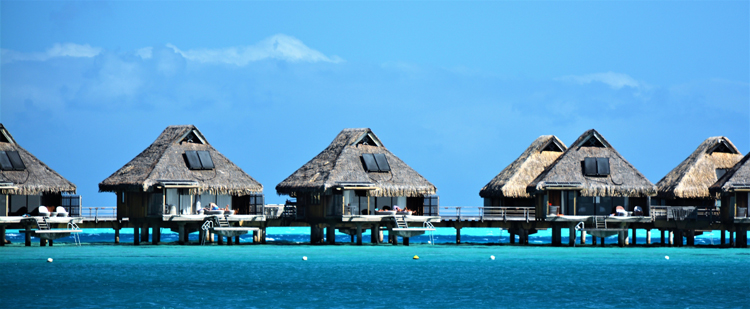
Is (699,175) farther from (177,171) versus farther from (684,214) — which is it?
(177,171)

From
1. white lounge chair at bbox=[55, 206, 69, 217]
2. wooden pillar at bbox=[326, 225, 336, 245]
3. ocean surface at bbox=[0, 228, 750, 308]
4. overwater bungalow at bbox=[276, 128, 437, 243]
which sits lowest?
ocean surface at bbox=[0, 228, 750, 308]

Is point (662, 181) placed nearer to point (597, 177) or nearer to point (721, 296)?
point (597, 177)

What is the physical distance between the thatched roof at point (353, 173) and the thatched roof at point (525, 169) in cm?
394

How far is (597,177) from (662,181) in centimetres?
728

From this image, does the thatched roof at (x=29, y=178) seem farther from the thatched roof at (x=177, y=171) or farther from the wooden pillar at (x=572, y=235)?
the wooden pillar at (x=572, y=235)

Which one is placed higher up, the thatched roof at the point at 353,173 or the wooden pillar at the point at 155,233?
the thatched roof at the point at 353,173

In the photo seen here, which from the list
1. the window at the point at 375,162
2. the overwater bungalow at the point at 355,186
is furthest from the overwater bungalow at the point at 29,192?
the window at the point at 375,162

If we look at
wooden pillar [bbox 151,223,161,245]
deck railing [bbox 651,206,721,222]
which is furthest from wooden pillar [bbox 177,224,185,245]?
deck railing [bbox 651,206,721,222]

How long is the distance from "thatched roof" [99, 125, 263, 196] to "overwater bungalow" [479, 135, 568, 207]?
12.4m

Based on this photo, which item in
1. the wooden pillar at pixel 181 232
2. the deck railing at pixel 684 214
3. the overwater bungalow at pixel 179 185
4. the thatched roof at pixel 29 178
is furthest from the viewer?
the wooden pillar at pixel 181 232

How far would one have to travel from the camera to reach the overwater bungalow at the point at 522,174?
60500mm

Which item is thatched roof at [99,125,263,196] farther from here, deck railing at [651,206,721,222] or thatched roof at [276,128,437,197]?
deck railing at [651,206,721,222]

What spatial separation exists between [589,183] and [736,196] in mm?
6878

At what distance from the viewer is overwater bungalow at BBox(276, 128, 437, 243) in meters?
57.0
